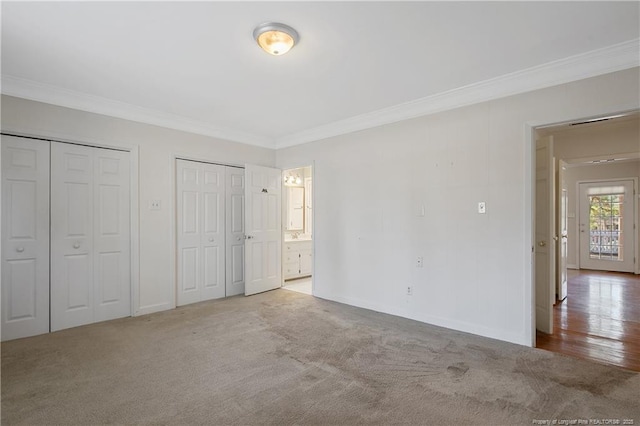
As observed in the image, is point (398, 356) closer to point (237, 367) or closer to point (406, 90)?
point (237, 367)

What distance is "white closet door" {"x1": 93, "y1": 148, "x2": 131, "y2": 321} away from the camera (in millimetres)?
3760

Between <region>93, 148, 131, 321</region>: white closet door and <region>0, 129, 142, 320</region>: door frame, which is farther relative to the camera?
<region>0, 129, 142, 320</region>: door frame

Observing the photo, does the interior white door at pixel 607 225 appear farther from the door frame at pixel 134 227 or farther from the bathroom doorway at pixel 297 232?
the door frame at pixel 134 227

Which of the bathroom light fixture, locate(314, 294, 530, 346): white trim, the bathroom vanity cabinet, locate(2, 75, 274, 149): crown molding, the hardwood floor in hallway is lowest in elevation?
the hardwood floor in hallway

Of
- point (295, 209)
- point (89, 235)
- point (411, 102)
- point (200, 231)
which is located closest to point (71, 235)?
point (89, 235)

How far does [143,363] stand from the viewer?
2.72 meters

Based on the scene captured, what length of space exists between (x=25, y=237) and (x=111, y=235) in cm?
77

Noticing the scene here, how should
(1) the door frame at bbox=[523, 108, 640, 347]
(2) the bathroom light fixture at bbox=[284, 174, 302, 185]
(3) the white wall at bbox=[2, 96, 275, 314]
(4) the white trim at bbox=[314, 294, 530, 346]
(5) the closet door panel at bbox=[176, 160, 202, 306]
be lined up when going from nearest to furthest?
(1) the door frame at bbox=[523, 108, 640, 347]
(4) the white trim at bbox=[314, 294, 530, 346]
(3) the white wall at bbox=[2, 96, 275, 314]
(5) the closet door panel at bbox=[176, 160, 202, 306]
(2) the bathroom light fixture at bbox=[284, 174, 302, 185]

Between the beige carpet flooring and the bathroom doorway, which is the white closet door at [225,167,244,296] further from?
the beige carpet flooring

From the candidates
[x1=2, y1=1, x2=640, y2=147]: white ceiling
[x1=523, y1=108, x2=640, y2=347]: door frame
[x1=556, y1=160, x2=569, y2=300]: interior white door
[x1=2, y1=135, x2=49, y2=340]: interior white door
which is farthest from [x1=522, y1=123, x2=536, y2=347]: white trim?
[x1=2, y1=135, x2=49, y2=340]: interior white door

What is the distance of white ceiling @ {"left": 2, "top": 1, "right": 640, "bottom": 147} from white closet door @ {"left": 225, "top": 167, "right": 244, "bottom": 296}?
1301 millimetres

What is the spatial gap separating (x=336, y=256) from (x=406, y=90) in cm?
245

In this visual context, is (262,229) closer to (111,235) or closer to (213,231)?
(213,231)

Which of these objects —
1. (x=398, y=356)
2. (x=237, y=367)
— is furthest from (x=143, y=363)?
(x=398, y=356)
